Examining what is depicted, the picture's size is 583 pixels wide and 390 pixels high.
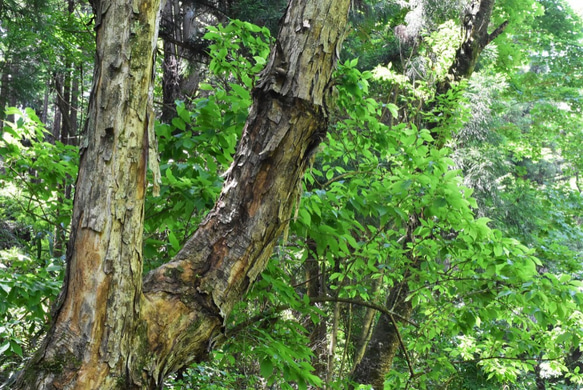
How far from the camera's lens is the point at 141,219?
5.07 feet

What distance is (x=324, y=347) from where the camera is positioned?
8102 millimetres

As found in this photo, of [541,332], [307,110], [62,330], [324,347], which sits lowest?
[324,347]

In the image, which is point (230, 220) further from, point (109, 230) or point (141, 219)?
point (109, 230)

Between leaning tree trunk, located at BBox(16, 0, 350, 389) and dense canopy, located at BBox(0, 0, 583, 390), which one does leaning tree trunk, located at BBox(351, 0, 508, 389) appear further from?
leaning tree trunk, located at BBox(16, 0, 350, 389)

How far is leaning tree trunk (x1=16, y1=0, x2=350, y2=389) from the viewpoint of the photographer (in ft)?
4.63

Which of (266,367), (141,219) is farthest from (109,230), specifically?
(266,367)

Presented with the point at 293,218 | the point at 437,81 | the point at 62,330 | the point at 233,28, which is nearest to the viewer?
the point at 62,330

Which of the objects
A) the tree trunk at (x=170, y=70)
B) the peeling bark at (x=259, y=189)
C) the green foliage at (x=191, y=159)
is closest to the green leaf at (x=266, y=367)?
the peeling bark at (x=259, y=189)

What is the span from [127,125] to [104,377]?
0.80m

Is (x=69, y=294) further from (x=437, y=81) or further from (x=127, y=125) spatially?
(x=437, y=81)

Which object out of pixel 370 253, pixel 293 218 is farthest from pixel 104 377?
pixel 370 253

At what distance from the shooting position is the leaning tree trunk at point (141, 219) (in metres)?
1.41

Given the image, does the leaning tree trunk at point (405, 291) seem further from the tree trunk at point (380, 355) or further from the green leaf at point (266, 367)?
the green leaf at point (266, 367)

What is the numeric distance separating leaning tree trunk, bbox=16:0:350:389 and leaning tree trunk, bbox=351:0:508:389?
10.6 ft
